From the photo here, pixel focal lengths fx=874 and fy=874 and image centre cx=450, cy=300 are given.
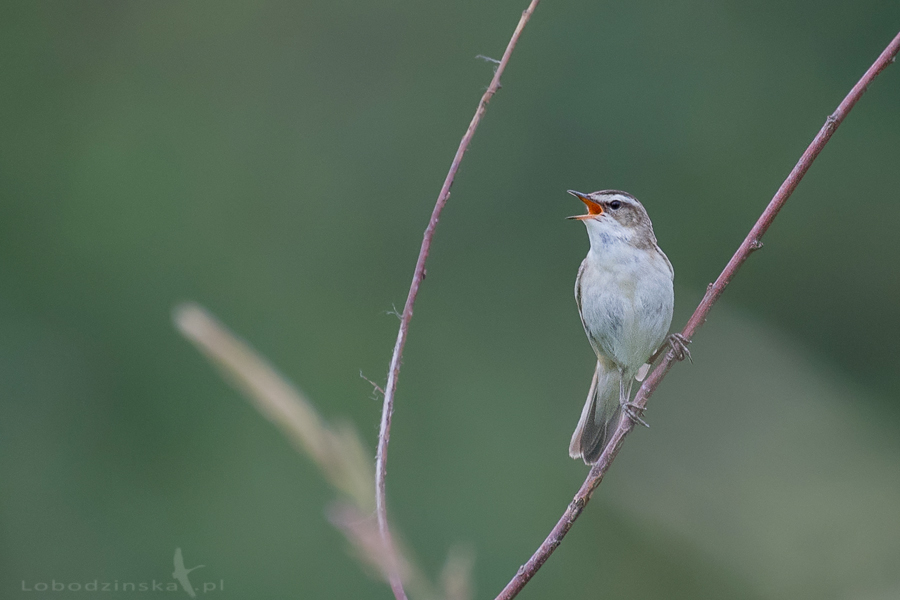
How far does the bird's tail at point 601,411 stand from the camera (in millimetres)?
3248

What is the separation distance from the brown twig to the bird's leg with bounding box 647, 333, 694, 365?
20 centimetres

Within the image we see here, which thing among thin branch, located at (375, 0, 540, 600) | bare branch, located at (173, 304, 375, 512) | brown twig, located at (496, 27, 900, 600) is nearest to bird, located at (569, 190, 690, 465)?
brown twig, located at (496, 27, 900, 600)

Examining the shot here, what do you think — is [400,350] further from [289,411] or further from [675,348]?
[675,348]

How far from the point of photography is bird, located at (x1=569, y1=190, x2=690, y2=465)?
299cm

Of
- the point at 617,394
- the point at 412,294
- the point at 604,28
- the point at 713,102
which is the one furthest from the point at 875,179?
the point at 412,294

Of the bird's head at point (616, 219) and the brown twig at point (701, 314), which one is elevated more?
the brown twig at point (701, 314)

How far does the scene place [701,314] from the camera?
190 centimetres

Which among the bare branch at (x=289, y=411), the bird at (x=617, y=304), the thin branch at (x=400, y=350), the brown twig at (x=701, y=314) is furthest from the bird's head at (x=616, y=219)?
the bare branch at (x=289, y=411)

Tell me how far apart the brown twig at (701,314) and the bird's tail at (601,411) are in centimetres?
130

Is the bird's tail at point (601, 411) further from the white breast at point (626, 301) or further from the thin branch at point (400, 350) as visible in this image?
the thin branch at point (400, 350)

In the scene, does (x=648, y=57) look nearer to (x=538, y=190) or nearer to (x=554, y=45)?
(x=554, y=45)

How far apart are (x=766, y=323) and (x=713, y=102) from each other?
6.62ft

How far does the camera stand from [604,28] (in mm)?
7684

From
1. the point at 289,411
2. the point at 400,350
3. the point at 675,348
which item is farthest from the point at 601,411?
the point at 289,411
